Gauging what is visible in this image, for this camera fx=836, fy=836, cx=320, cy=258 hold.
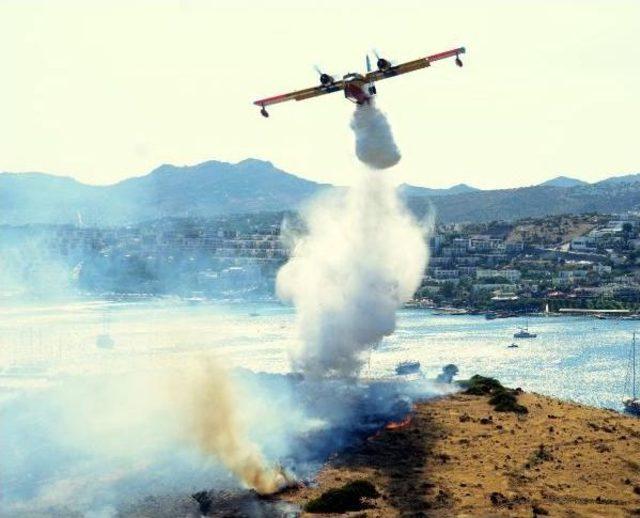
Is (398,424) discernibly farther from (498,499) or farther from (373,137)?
(373,137)

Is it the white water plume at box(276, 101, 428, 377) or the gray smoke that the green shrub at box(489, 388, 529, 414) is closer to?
the white water plume at box(276, 101, 428, 377)

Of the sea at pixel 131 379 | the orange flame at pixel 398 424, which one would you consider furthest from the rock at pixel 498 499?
the sea at pixel 131 379

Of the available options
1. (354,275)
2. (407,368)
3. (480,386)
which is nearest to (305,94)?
(354,275)

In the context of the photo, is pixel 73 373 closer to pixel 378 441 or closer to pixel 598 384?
pixel 378 441

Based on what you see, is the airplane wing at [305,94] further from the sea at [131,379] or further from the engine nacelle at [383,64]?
the sea at [131,379]

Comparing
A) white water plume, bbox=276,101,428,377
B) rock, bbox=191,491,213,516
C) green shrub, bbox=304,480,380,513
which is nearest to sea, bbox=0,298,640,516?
white water plume, bbox=276,101,428,377
